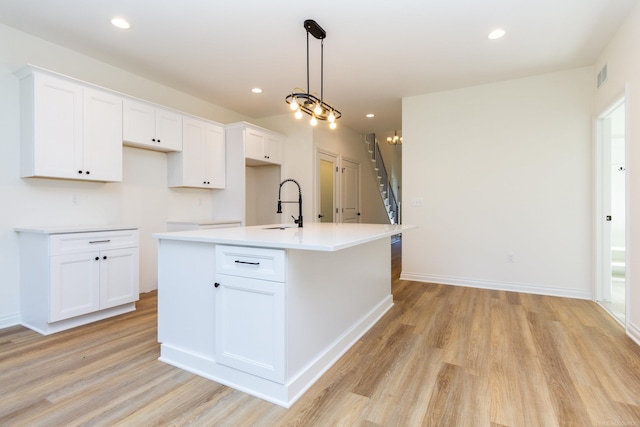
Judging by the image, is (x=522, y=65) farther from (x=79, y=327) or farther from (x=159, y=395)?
(x=79, y=327)

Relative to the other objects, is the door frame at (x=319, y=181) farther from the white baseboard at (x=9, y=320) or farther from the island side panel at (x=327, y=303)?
the white baseboard at (x=9, y=320)

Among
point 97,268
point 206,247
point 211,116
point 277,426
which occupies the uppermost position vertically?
point 211,116

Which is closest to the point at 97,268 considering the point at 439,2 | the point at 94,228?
the point at 94,228

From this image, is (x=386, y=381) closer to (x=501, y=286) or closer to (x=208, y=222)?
(x=501, y=286)

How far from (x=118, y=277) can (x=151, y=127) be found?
1756 mm

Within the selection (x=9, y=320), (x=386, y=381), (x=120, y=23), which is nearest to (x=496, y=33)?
(x=386, y=381)

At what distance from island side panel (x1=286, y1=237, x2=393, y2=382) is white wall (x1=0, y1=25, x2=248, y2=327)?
2821mm

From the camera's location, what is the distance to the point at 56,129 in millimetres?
2918

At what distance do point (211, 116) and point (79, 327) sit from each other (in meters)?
3.36

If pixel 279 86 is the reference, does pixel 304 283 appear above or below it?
below

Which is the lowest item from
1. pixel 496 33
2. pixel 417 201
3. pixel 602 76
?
pixel 417 201

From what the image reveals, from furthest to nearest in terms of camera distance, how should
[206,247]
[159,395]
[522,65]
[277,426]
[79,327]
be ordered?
[522,65]
[79,327]
[206,247]
[159,395]
[277,426]

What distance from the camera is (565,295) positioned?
3.87m

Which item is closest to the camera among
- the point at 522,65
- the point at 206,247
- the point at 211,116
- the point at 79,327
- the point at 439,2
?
the point at 206,247
